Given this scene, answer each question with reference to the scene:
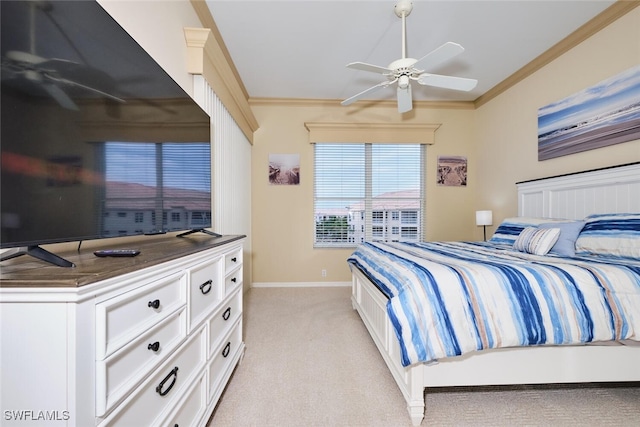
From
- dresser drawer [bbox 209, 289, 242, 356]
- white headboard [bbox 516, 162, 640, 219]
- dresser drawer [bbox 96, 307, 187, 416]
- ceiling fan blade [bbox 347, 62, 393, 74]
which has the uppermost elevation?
ceiling fan blade [bbox 347, 62, 393, 74]

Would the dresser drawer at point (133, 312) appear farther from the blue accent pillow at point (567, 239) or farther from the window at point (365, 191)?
the window at point (365, 191)

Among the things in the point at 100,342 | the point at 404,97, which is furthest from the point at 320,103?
the point at 100,342

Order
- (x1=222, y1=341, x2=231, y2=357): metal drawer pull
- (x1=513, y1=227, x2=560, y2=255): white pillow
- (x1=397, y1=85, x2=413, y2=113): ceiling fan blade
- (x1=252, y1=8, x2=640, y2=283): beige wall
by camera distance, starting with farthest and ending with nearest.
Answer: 1. (x1=252, y1=8, x2=640, y2=283): beige wall
2. (x1=397, y1=85, x2=413, y2=113): ceiling fan blade
3. (x1=513, y1=227, x2=560, y2=255): white pillow
4. (x1=222, y1=341, x2=231, y2=357): metal drawer pull

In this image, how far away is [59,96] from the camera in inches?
29.6

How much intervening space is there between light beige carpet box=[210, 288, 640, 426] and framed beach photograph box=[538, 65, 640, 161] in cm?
195

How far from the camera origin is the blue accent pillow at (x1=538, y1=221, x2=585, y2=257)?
6.70 ft

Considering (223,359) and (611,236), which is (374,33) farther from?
(223,359)

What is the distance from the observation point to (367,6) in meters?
2.18

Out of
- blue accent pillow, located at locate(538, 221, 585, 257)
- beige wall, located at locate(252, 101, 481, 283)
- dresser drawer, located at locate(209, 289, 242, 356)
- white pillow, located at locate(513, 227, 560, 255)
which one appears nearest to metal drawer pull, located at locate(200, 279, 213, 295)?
dresser drawer, located at locate(209, 289, 242, 356)

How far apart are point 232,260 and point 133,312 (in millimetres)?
906

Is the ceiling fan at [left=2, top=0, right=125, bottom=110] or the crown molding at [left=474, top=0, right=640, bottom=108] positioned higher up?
the crown molding at [left=474, top=0, right=640, bottom=108]

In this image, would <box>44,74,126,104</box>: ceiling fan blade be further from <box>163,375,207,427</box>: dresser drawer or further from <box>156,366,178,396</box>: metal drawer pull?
<box>163,375,207,427</box>: dresser drawer

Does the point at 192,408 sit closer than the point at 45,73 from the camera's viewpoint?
No

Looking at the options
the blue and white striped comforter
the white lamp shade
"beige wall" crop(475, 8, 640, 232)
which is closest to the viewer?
the blue and white striped comforter
